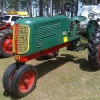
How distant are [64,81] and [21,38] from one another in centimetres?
147

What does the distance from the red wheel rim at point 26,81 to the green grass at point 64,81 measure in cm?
14

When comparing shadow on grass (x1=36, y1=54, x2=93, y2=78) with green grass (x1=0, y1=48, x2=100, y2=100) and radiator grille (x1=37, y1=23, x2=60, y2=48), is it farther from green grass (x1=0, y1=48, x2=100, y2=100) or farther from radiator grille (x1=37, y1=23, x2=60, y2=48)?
radiator grille (x1=37, y1=23, x2=60, y2=48)

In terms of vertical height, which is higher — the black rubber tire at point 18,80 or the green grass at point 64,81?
the black rubber tire at point 18,80

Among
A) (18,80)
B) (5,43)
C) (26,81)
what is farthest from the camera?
(5,43)

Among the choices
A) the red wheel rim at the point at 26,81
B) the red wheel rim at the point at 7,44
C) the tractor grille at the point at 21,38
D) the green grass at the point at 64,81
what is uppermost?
the tractor grille at the point at 21,38

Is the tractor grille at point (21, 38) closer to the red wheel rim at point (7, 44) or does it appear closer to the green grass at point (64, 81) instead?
the green grass at point (64, 81)

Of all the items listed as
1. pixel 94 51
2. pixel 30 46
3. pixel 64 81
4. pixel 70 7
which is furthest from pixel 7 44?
pixel 94 51

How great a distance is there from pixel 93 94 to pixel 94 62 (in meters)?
1.05

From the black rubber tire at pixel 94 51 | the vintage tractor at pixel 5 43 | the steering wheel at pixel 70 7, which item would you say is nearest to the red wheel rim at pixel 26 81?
the black rubber tire at pixel 94 51

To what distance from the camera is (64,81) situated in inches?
180

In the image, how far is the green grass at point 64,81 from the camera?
388 centimetres

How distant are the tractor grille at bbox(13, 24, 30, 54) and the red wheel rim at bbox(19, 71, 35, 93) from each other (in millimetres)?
466

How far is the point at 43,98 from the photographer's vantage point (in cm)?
381

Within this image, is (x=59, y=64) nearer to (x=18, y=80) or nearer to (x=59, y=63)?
(x=59, y=63)
